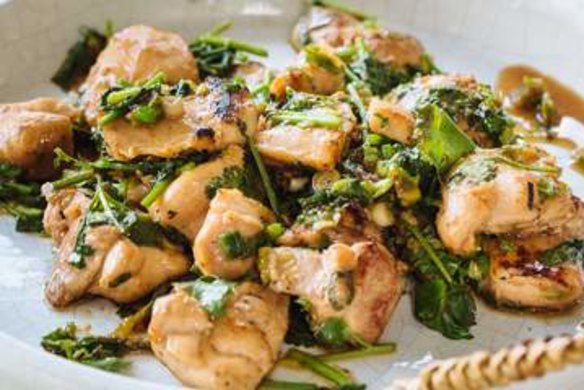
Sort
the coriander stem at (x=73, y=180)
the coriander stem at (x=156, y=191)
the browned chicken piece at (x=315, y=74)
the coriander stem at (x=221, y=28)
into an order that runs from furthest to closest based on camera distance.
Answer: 1. the coriander stem at (x=221, y=28)
2. the browned chicken piece at (x=315, y=74)
3. the coriander stem at (x=73, y=180)
4. the coriander stem at (x=156, y=191)

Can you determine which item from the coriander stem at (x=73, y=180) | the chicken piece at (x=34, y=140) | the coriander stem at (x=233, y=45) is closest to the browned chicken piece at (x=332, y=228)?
the coriander stem at (x=73, y=180)

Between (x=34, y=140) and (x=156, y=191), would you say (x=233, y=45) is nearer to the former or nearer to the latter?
(x=34, y=140)

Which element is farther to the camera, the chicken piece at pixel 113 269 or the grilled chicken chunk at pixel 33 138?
the grilled chicken chunk at pixel 33 138

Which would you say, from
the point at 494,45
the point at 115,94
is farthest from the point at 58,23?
the point at 494,45

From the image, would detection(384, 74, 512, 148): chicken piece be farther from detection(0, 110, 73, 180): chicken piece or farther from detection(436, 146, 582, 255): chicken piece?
detection(0, 110, 73, 180): chicken piece

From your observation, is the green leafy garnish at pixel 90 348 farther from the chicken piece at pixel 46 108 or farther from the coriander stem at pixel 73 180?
the chicken piece at pixel 46 108

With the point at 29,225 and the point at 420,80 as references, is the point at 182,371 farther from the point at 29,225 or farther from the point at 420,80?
the point at 420,80

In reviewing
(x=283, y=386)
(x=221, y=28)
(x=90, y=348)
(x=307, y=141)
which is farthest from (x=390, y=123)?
(x=221, y=28)
